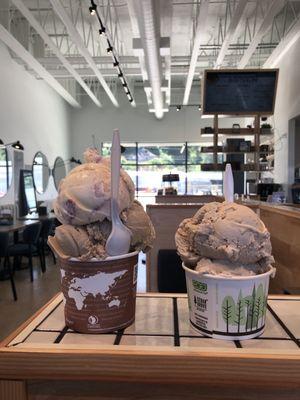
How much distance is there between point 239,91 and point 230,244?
4965mm

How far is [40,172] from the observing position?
9.91m

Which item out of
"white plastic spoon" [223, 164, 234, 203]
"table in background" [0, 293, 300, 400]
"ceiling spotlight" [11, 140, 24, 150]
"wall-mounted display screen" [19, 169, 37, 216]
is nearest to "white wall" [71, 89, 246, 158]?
"wall-mounted display screen" [19, 169, 37, 216]

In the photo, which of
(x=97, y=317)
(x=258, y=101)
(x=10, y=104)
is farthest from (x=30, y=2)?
(x=97, y=317)

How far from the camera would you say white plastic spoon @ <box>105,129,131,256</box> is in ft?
2.47

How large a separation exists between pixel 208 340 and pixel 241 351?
0.09 meters

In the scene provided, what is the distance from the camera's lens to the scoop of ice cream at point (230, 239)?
75 cm

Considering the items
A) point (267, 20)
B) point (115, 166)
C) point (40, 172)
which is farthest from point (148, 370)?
point (40, 172)

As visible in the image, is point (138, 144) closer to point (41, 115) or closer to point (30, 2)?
point (41, 115)

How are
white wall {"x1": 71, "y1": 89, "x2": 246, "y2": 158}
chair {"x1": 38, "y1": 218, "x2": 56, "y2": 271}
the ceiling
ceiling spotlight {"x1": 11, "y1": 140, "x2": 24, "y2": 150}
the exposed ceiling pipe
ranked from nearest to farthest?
the exposed ceiling pipe → the ceiling → chair {"x1": 38, "y1": 218, "x2": 56, "y2": 271} → ceiling spotlight {"x1": 11, "y1": 140, "x2": 24, "y2": 150} → white wall {"x1": 71, "y1": 89, "x2": 246, "y2": 158}

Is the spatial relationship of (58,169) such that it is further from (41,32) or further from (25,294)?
(25,294)

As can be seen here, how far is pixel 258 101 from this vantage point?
17.3 feet

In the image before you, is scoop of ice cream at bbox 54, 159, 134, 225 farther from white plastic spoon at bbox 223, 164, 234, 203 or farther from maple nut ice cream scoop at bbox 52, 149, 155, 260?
white plastic spoon at bbox 223, 164, 234, 203

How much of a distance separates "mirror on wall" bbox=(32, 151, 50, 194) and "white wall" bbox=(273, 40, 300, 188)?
596 centimetres

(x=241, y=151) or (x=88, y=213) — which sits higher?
(x=241, y=151)
